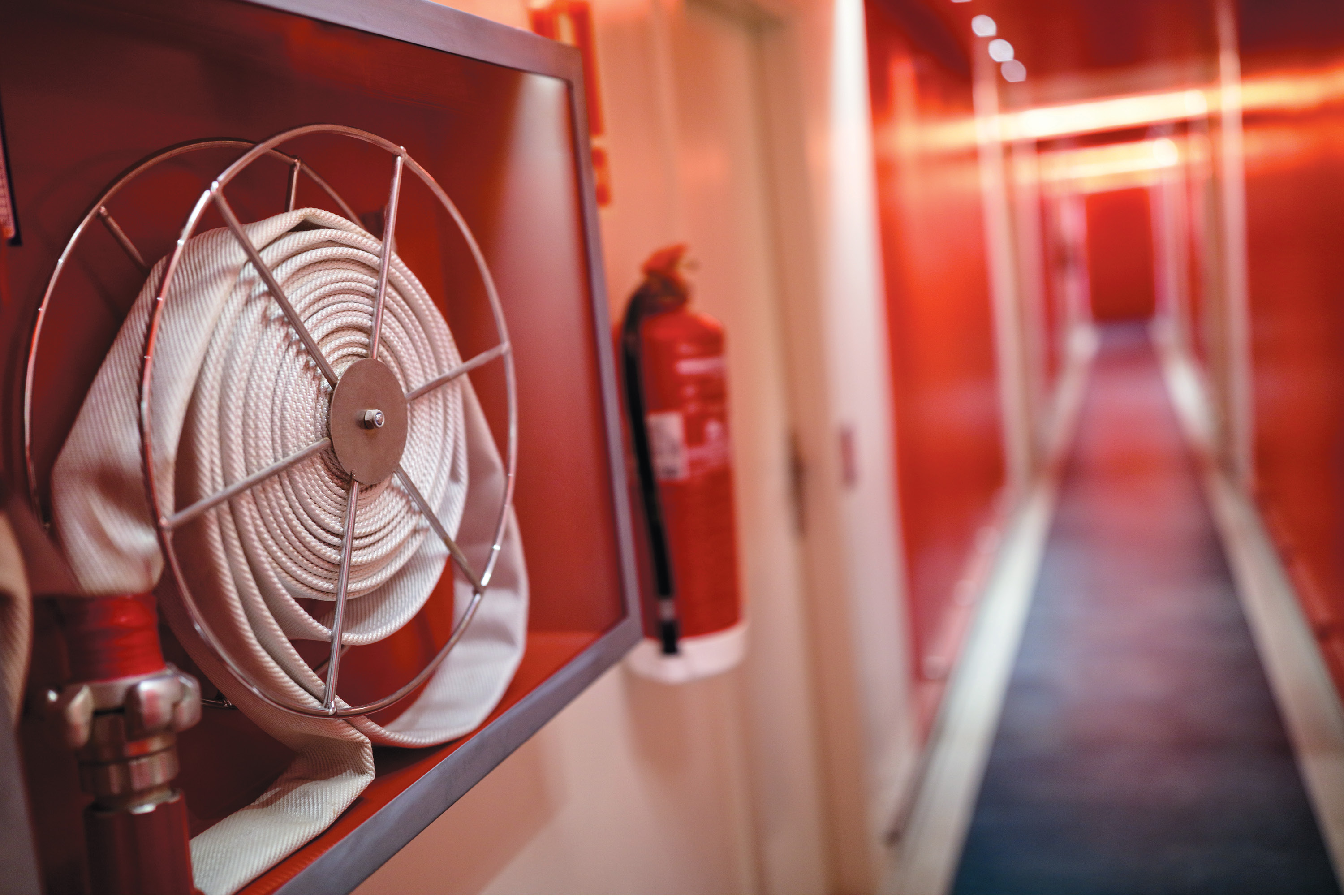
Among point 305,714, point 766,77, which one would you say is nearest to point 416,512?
point 305,714

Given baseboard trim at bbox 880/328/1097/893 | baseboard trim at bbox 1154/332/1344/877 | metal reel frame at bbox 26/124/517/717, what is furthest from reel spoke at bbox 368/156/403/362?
baseboard trim at bbox 1154/332/1344/877

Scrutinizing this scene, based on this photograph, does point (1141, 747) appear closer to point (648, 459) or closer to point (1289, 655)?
point (1289, 655)

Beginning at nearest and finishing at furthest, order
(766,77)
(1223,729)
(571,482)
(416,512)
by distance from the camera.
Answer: (416,512) < (571,482) < (766,77) < (1223,729)

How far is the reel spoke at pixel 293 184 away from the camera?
2.80 feet

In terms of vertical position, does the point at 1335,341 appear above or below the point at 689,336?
below

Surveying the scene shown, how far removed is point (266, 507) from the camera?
0.78m

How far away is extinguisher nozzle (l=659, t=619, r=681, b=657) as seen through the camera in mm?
1650

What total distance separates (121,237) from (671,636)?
42.6 inches

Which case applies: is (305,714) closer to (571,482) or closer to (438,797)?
(438,797)

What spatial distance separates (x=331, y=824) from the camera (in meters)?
0.82

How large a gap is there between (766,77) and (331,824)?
2044mm

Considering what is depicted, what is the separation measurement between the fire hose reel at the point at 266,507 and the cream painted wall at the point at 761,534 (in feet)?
1.29

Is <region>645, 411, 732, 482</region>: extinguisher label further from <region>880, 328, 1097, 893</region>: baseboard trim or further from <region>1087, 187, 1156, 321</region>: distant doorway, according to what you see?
<region>1087, 187, 1156, 321</region>: distant doorway

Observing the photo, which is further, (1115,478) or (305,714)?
(1115,478)
